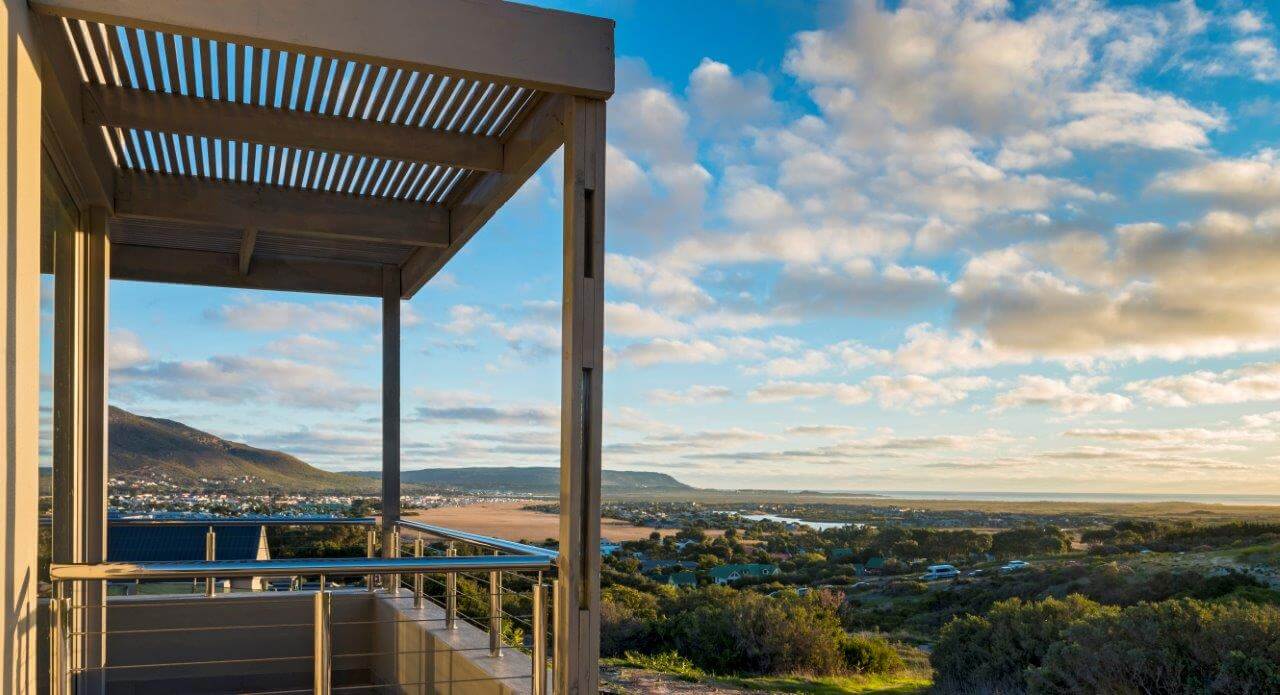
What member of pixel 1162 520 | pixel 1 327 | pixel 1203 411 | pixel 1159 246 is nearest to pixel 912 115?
pixel 1159 246

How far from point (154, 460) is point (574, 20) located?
42.2ft

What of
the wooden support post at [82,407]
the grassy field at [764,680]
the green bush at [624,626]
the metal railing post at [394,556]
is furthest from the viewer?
the green bush at [624,626]

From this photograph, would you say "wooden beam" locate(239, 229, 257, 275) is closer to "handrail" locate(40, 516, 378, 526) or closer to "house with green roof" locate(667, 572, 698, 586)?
"handrail" locate(40, 516, 378, 526)

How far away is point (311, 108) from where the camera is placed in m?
4.00

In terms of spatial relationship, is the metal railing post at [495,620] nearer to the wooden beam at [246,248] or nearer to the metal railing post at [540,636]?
the metal railing post at [540,636]

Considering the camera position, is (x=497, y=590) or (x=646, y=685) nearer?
(x=497, y=590)

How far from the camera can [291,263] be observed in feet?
21.9

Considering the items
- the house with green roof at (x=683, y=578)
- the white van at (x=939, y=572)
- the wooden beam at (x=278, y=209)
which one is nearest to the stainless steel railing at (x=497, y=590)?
the wooden beam at (x=278, y=209)

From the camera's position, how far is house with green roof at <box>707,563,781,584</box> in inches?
1077

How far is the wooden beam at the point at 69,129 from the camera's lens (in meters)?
3.19

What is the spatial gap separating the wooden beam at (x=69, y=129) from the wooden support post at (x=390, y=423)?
2144mm

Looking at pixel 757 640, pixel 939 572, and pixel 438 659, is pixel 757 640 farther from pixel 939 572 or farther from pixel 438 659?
pixel 438 659

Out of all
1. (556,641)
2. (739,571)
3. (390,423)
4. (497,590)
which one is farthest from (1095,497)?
(556,641)

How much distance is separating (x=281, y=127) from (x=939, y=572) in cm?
2651
